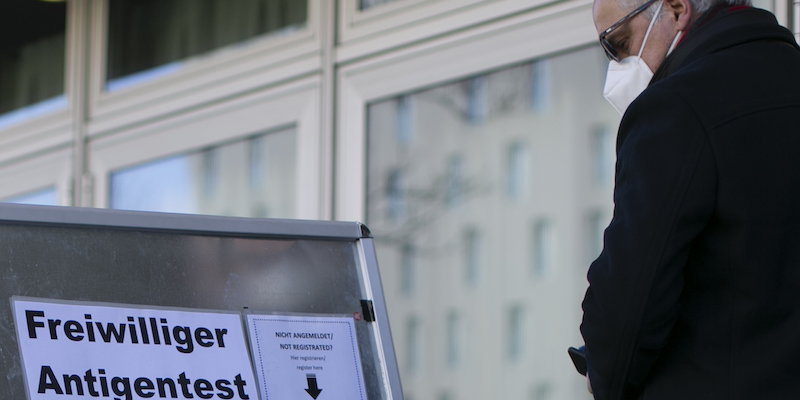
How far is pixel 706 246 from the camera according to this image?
1.57 m

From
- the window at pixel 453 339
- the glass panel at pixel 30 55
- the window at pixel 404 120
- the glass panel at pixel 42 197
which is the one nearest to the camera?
the window at pixel 453 339

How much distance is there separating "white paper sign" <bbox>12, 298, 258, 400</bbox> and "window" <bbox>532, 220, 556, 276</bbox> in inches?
64.8

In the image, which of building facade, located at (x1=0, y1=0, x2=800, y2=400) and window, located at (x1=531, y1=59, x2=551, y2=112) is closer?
building facade, located at (x1=0, y1=0, x2=800, y2=400)

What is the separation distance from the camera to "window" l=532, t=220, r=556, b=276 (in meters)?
3.43

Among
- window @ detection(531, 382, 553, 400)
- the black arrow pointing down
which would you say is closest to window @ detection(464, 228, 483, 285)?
window @ detection(531, 382, 553, 400)

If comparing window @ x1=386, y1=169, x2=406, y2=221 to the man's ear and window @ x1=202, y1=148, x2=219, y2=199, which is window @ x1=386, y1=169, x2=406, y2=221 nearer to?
window @ x1=202, y1=148, x2=219, y2=199

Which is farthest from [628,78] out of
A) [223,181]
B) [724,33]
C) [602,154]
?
[223,181]

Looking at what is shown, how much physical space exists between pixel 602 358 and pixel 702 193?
0.30 m

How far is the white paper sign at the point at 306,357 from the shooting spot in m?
1.98

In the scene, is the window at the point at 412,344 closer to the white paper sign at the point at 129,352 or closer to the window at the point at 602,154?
the window at the point at 602,154

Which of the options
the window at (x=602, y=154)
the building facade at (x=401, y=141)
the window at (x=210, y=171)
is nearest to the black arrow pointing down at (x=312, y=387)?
the building facade at (x=401, y=141)

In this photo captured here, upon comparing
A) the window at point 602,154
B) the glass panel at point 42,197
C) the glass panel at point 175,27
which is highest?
the glass panel at point 175,27

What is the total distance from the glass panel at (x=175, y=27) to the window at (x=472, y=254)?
4.38 feet

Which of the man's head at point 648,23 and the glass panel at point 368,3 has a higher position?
the glass panel at point 368,3
